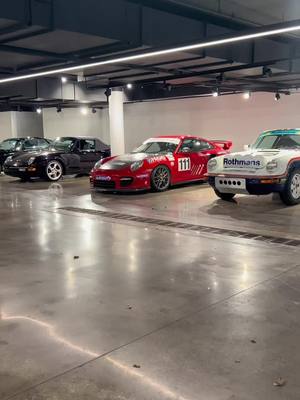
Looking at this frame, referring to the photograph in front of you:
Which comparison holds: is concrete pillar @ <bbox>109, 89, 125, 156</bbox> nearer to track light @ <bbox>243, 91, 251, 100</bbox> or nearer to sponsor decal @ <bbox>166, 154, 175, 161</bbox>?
track light @ <bbox>243, 91, 251, 100</bbox>

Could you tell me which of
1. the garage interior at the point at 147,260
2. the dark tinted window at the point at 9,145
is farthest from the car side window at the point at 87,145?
the dark tinted window at the point at 9,145

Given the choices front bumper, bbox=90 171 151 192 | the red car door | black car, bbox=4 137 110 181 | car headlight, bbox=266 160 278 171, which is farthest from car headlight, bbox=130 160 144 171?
black car, bbox=4 137 110 181

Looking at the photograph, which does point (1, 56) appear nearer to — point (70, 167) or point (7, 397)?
point (70, 167)

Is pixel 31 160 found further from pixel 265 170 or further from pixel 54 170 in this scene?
pixel 265 170

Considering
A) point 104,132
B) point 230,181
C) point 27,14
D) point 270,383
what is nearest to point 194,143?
point 230,181

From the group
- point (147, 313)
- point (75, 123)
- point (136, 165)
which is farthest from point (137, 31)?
point (75, 123)

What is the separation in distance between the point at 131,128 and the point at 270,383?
19.4 meters

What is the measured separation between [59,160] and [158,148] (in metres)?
3.75

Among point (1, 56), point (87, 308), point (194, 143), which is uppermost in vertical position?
point (1, 56)

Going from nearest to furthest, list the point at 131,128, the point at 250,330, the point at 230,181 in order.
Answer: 1. the point at 250,330
2. the point at 230,181
3. the point at 131,128

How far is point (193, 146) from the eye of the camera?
11352mm

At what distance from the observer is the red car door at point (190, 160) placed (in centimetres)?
1088

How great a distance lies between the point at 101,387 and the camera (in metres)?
2.53

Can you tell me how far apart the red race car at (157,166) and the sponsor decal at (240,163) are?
7.19 feet
